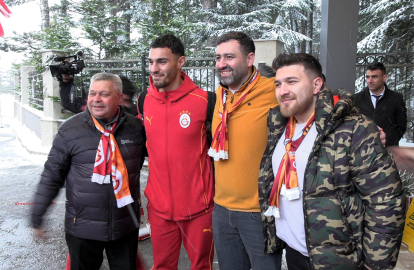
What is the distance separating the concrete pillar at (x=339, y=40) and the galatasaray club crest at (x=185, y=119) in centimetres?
179

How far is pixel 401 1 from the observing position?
439 inches

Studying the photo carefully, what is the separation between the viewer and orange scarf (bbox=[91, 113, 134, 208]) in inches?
103

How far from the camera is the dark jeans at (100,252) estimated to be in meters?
2.68

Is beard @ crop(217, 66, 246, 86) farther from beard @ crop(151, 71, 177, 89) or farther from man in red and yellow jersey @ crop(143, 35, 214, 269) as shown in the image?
beard @ crop(151, 71, 177, 89)

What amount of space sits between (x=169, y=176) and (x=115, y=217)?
Answer: 0.53m

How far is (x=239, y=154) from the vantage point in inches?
98.0

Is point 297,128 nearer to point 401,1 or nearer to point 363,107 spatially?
point 363,107

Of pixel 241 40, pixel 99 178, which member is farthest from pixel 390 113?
pixel 99 178

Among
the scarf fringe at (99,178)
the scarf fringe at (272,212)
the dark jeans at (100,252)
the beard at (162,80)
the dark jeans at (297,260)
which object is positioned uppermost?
the beard at (162,80)

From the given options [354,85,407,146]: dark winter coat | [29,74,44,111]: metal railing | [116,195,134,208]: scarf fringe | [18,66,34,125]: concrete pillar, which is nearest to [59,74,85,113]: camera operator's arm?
[116,195,134,208]: scarf fringe

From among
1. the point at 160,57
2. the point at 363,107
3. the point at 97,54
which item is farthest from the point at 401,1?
the point at 160,57

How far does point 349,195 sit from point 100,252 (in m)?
2.01

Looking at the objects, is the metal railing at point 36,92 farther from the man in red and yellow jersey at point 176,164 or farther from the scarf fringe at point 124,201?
the scarf fringe at point 124,201

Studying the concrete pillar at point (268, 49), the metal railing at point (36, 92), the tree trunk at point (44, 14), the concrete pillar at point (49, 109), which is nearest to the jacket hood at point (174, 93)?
the concrete pillar at point (268, 49)
